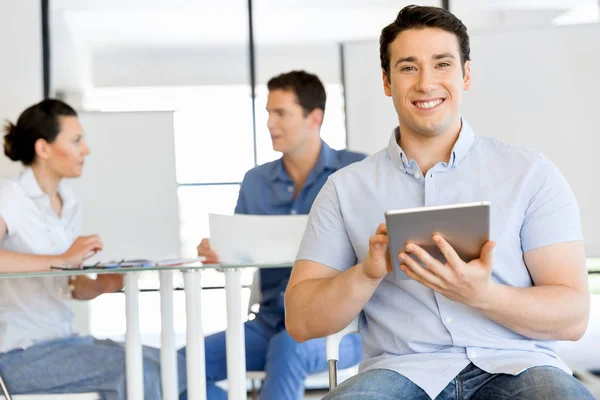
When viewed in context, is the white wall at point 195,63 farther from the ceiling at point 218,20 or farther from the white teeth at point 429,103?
the white teeth at point 429,103

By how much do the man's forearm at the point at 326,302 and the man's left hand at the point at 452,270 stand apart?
14cm

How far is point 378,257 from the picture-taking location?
152cm

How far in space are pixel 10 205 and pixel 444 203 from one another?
163cm

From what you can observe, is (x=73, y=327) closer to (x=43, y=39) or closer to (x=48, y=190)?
(x=48, y=190)

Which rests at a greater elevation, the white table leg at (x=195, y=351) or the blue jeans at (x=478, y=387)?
the blue jeans at (x=478, y=387)

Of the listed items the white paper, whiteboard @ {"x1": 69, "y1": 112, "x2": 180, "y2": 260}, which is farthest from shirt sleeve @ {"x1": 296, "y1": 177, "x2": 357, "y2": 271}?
whiteboard @ {"x1": 69, "y1": 112, "x2": 180, "y2": 260}

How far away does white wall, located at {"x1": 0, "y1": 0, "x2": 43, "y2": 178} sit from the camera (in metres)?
4.98

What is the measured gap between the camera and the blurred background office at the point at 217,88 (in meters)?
4.42

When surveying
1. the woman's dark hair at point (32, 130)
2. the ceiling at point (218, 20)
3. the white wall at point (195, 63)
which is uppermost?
the ceiling at point (218, 20)

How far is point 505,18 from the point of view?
17.0 feet

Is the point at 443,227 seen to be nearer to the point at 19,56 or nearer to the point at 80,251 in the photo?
the point at 80,251

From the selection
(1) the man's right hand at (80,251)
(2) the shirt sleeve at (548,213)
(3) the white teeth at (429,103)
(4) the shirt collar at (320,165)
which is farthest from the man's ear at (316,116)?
(2) the shirt sleeve at (548,213)

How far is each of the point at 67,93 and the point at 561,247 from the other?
4.16 m

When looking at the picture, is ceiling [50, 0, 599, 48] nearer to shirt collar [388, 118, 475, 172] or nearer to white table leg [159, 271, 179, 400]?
white table leg [159, 271, 179, 400]
